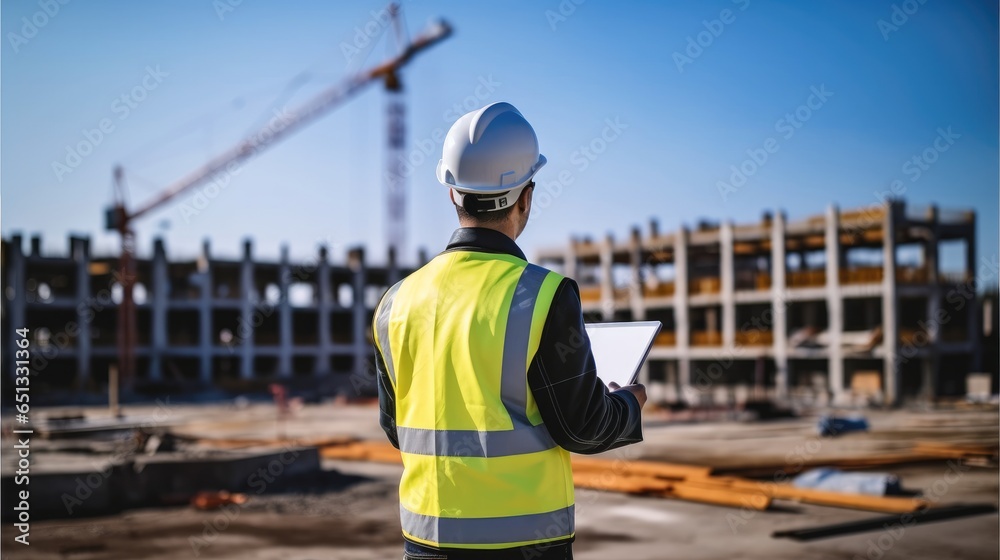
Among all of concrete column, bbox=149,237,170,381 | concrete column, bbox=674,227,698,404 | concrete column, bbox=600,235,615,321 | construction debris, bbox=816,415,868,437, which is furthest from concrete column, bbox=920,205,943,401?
concrete column, bbox=149,237,170,381

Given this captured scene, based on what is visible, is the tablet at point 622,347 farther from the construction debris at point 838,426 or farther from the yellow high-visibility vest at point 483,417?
the construction debris at point 838,426

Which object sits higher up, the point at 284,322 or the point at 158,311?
the point at 158,311

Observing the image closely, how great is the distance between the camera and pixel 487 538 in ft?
5.56

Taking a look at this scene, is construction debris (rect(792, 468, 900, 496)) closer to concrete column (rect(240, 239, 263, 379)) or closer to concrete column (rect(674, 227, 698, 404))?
concrete column (rect(674, 227, 698, 404))

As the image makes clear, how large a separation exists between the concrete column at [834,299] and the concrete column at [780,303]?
2109 mm

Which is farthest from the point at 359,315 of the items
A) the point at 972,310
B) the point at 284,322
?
the point at 972,310

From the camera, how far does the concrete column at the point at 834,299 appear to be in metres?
32.3

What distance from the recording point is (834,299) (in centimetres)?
3278

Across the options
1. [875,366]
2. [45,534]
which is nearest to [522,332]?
[45,534]

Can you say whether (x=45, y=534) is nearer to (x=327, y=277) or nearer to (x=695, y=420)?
(x=695, y=420)

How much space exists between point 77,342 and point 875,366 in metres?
40.9

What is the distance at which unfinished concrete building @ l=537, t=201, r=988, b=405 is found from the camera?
31.4 m

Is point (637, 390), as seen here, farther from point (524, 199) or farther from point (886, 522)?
point (886, 522)

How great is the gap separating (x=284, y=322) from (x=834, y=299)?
105 ft
